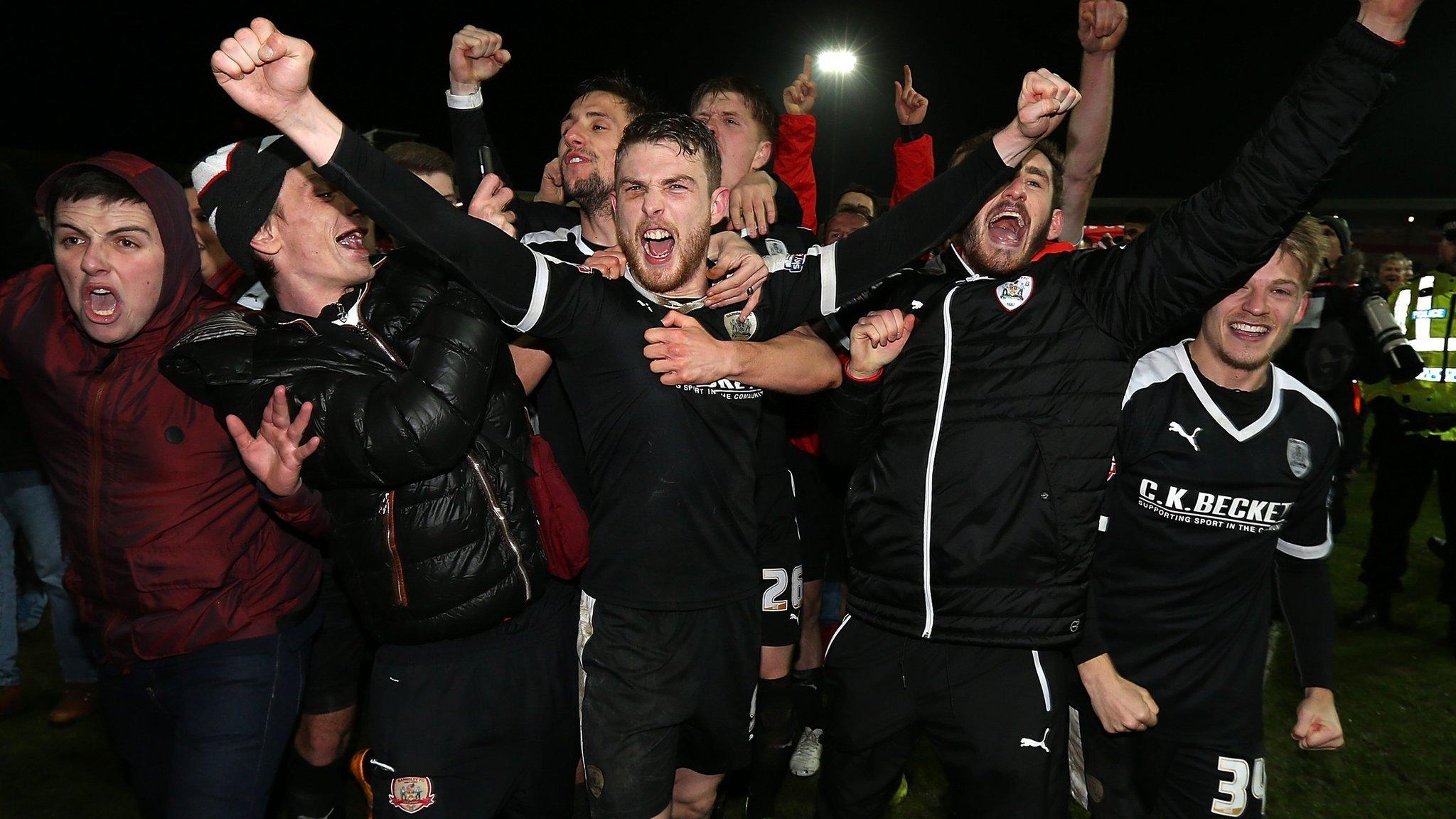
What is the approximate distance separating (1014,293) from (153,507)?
2542mm

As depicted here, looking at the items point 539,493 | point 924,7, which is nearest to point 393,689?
point 539,493

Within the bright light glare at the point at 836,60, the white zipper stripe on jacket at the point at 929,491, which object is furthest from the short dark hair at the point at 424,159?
the bright light glare at the point at 836,60

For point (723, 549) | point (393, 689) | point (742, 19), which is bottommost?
point (393, 689)

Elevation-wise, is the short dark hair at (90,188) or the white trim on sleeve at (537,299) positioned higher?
the short dark hair at (90,188)

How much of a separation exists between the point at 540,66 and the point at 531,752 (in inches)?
684

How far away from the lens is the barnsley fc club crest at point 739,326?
8.79 ft

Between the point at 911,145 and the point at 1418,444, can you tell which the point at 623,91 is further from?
the point at 1418,444

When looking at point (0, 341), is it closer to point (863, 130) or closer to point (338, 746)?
point (338, 746)

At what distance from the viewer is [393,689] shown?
2.42 m

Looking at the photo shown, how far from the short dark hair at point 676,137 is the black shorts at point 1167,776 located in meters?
2.11

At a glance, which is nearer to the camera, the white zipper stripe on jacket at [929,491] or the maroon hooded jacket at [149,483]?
the maroon hooded jacket at [149,483]

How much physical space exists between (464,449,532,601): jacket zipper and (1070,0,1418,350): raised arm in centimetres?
180

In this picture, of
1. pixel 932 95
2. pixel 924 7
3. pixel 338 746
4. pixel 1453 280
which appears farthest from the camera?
pixel 932 95

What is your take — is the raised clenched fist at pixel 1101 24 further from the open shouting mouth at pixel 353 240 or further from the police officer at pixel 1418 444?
the police officer at pixel 1418 444
